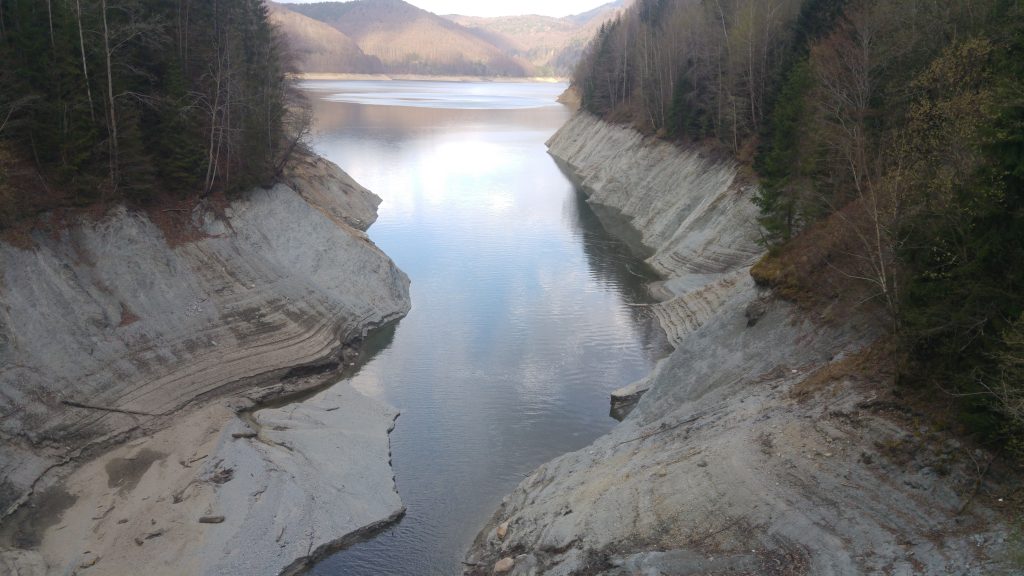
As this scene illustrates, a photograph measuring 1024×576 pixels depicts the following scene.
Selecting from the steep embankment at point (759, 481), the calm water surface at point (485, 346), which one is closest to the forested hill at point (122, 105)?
the calm water surface at point (485, 346)

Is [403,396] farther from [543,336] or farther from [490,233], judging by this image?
[490,233]

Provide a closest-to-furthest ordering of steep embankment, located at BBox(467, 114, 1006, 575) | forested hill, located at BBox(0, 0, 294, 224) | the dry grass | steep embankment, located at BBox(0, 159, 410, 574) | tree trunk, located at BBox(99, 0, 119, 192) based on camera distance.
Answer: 1. steep embankment, located at BBox(467, 114, 1006, 575)
2. the dry grass
3. steep embankment, located at BBox(0, 159, 410, 574)
4. forested hill, located at BBox(0, 0, 294, 224)
5. tree trunk, located at BBox(99, 0, 119, 192)

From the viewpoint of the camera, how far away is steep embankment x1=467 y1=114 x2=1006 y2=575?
1234cm

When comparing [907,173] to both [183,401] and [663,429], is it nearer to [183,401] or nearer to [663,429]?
[663,429]

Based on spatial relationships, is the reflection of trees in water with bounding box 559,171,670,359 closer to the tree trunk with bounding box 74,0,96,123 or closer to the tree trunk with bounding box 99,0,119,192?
the tree trunk with bounding box 99,0,119,192

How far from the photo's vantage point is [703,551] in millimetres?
13398

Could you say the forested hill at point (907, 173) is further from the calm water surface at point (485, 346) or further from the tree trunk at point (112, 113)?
the tree trunk at point (112, 113)

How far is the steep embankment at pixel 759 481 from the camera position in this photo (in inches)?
486

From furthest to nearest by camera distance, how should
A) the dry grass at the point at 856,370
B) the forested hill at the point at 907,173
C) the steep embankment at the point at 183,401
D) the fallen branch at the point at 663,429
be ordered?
the fallen branch at the point at 663,429
the steep embankment at the point at 183,401
the dry grass at the point at 856,370
the forested hill at the point at 907,173

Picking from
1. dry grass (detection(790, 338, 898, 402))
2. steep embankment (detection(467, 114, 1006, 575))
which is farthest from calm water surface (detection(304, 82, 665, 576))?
dry grass (detection(790, 338, 898, 402))

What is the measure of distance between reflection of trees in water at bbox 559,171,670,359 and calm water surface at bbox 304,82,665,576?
0.15 m

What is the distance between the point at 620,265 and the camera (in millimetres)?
42219

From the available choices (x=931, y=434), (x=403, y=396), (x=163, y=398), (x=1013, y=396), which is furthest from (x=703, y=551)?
(x=163, y=398)

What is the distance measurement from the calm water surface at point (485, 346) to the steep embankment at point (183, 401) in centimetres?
131
